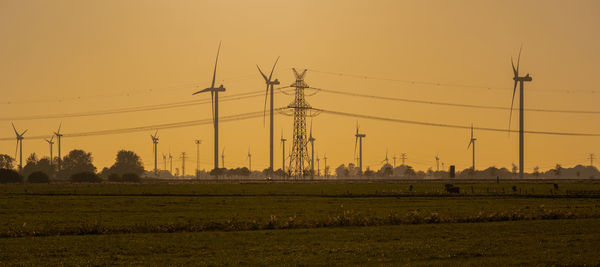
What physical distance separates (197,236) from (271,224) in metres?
10.6

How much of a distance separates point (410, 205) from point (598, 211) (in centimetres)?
2251

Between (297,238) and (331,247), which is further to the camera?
(297,238)

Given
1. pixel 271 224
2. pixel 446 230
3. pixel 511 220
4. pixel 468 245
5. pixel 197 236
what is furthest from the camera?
pixel 511 220

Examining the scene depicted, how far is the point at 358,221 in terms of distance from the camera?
213 feet

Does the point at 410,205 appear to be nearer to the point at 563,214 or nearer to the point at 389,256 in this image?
the point at 563,214

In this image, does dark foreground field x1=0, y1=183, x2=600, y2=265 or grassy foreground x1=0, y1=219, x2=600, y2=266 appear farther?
dark foreground field x1=0, y1=183, x2=600, y2=265

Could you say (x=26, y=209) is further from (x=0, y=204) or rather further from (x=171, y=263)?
(x=171, y=263)

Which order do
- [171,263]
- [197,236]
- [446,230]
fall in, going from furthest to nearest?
1. [446,230]
2. [197,236]
3. [171,263]

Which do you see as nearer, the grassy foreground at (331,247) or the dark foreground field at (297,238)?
the grassy foreground at (331,247)

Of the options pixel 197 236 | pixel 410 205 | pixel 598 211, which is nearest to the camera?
pixel 197 236

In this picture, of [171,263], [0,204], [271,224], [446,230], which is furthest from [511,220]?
[0,204]

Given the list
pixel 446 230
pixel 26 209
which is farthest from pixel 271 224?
pixel 26 209

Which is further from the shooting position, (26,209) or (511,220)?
(26,209)

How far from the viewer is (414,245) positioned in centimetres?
4684
